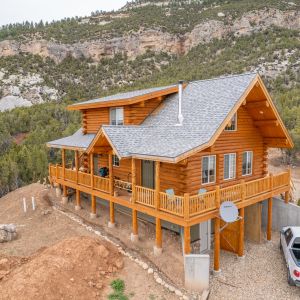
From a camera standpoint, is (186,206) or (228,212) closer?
(186,206)

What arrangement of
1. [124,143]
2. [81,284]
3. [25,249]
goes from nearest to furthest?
[81,284] → [124,143] → [25,249]

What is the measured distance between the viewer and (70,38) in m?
93.8

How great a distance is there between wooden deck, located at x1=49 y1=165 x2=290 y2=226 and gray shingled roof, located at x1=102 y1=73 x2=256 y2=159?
1898 millimetres

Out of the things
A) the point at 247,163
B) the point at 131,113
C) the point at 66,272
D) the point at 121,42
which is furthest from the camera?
the point at 121,42

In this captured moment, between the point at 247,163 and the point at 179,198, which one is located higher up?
the point at 247,163

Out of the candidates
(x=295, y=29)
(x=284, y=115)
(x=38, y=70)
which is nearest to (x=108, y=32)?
(x=38, y=70)

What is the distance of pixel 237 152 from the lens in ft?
56.4

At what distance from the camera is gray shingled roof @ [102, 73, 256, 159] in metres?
13.4

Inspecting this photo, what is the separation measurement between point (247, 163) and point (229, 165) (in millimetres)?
1875

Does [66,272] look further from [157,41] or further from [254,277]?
[157,41]

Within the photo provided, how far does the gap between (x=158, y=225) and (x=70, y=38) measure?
299 ft

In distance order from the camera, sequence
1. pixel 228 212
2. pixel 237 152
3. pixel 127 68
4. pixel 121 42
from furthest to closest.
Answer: pixel 121 42, pixel 127 68, pixel 237 152, pixel 228 212

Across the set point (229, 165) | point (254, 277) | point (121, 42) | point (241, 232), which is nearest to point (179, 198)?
point (241, 232)

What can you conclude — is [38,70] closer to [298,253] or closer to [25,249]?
[25,249]
